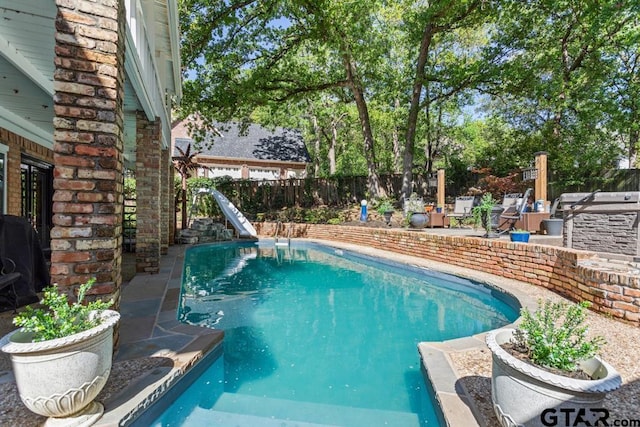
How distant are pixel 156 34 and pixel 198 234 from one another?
771 cm

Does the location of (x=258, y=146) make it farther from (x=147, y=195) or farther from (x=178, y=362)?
(x=178, y=362)

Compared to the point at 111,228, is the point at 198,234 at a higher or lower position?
lower

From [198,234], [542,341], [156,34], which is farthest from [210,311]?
[198,234]

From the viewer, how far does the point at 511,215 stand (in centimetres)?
862

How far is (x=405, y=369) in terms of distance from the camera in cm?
342

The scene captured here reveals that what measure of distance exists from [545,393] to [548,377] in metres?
0.11

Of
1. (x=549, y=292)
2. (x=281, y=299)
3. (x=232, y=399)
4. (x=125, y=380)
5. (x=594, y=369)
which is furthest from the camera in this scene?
(x=281, y=299)

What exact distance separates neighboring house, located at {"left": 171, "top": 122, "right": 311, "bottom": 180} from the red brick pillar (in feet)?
64.2

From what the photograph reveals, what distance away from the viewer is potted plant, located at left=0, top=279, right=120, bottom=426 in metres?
1.76

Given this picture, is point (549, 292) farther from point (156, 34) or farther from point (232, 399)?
point (156, 34)

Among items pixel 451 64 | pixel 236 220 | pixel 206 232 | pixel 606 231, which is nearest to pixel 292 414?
pixel 606 231

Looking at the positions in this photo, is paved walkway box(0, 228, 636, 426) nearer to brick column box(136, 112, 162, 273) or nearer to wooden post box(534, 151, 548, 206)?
brick column box(136, 112, 162, 273)

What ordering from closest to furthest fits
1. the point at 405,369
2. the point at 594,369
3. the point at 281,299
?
the point at 594,369
the point at 405,369
the point at 281,299

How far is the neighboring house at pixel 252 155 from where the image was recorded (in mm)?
22438
